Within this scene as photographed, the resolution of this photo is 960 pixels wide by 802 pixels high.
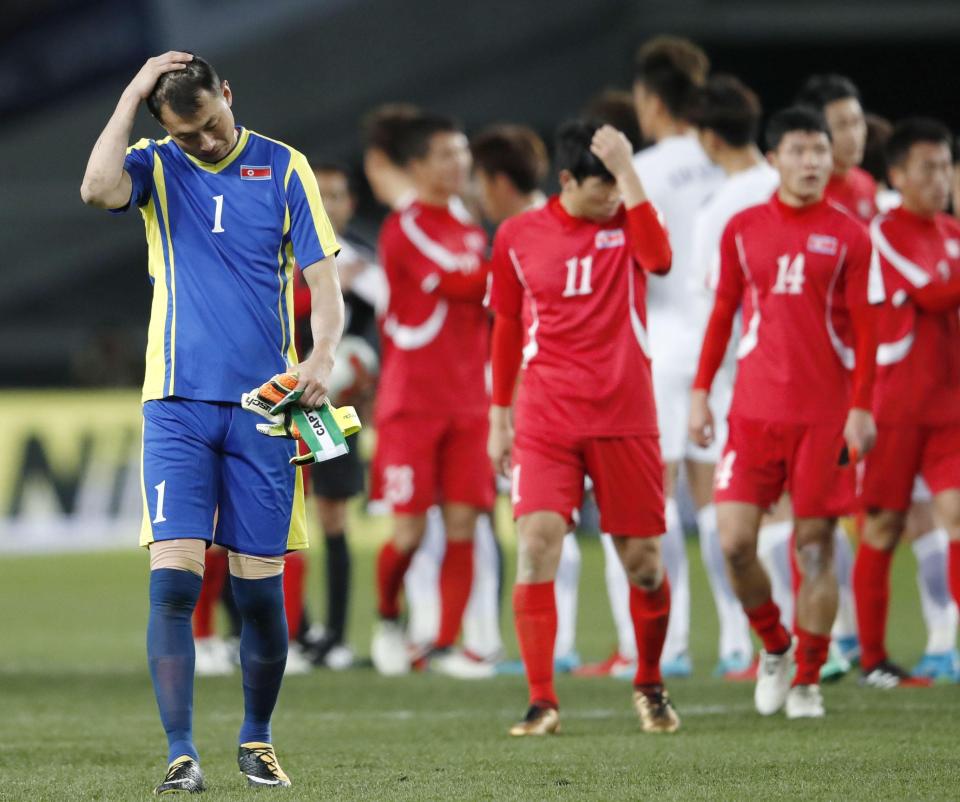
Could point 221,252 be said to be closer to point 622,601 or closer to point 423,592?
point 622,601

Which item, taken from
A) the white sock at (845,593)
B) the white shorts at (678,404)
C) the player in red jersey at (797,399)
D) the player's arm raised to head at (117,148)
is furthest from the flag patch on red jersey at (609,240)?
the white sock at (845,593)

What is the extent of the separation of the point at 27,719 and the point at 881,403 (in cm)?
373

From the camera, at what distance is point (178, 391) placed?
532cm

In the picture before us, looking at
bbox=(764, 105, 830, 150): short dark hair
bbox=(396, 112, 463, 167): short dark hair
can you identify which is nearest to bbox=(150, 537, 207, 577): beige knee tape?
bbox=(764, 105, 830, 150): short dark hair

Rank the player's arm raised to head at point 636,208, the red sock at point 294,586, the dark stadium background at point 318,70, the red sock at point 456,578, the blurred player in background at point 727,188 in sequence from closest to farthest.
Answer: the player's arm raised to head at point 636,208
the blurred player in background at point 727,188
the red sock at point 456,578
the red sock at point 294,586
the dark stadium background at point 318,70

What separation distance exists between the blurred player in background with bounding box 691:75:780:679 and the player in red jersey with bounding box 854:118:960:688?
22.8 inches

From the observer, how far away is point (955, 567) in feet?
25.4

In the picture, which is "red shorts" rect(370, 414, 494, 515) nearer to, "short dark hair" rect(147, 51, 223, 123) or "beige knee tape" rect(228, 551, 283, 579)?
"beige knee tape" rect(228, 551, 283, 579)

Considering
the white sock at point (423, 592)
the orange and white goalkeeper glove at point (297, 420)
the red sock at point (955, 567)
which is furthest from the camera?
the white sock at point (423, 592)

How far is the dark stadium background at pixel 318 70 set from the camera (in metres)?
22.7

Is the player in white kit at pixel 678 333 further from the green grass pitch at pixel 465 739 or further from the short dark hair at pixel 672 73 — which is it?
the green grass pitch at pixel 465 739

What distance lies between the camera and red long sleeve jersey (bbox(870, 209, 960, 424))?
25.8 ft

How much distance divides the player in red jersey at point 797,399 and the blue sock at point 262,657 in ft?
6.67

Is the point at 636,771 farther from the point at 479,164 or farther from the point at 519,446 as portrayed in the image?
the point at 479,164
